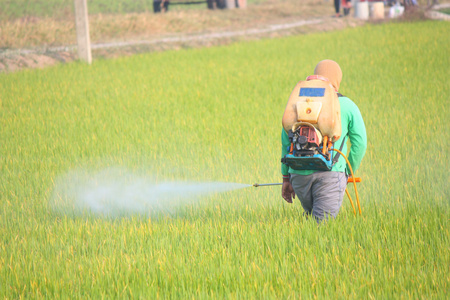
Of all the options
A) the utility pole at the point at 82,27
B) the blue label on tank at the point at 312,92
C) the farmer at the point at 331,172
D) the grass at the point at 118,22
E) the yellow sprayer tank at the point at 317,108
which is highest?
the blue label on tank at the point at 312,92

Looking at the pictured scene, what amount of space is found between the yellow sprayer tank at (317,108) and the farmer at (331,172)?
19 centimetres

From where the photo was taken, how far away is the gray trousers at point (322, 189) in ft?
10.7

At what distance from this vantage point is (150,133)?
667cm

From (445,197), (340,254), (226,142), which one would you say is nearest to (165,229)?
(340,254)

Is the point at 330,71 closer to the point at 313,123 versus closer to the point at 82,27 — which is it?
the point at 313,123

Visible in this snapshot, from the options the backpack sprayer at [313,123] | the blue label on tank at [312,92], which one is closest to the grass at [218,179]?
the backpack sprayer at [313,123]

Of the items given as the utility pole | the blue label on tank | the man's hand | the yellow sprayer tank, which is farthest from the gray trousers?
the utility pole

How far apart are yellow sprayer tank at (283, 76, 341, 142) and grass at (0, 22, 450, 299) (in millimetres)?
692

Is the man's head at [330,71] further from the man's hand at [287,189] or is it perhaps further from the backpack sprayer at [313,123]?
the man's hand at [287,189]

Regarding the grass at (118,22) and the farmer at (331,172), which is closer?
the farmer at (331,172)

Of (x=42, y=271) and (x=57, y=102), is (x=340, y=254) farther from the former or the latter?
(x=57, y=102)

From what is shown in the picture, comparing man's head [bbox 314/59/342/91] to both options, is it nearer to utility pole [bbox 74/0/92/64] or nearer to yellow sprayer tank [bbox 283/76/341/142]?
yellow sprayer tank [bbox 283/76/341/142]

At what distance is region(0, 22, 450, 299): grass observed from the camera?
2916 millimetres

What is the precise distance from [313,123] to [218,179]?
88.3 inches
